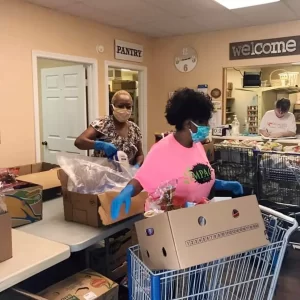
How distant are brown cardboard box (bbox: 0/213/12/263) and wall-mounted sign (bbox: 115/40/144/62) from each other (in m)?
3.75

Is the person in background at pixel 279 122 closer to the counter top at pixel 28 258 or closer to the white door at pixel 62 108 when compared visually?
the white door at pixel 62 108

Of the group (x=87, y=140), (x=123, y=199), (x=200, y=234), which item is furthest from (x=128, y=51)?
(x=200, y=234)

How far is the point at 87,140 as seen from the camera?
2961 millimetres

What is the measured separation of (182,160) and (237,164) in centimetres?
197

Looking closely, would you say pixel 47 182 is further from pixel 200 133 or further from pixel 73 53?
pixel 73 53

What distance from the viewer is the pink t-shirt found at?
1841 millimetres

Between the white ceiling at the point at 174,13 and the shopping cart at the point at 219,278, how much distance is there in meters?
2.87

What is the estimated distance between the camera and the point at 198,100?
1.94m

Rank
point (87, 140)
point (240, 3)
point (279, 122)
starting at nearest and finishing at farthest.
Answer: point (87, 140) → point (240, 3) → point (279, 122)

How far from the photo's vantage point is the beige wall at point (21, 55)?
357 cm

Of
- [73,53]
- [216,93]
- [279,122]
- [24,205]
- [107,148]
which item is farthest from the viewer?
[216,93]

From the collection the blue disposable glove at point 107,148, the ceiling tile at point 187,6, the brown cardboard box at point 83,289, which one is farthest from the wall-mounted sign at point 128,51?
the brown cardboard box at point 83,289

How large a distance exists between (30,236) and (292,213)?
8.88 ft

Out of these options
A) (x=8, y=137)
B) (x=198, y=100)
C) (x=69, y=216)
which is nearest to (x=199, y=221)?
(x=198, y=100)
